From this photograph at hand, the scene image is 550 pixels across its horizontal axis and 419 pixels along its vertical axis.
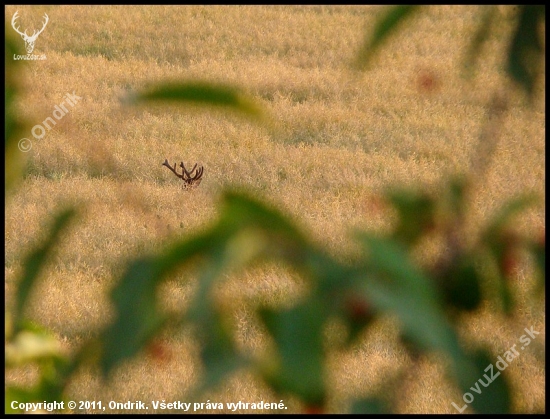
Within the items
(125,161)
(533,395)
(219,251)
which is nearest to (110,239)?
(125,161)

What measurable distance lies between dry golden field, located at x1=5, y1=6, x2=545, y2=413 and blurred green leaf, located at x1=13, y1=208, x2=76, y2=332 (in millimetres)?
152

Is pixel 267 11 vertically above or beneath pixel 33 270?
beneath

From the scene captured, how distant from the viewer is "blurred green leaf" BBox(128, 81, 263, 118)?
31.6 inches

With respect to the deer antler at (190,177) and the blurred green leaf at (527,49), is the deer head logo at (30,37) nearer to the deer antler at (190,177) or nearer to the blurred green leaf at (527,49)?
Result: the deer antler at (190,177)

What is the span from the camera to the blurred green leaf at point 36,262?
3.08 feet

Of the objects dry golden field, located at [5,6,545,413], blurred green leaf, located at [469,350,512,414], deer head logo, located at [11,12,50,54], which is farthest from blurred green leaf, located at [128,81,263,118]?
deer head logo, located at [11,12,50,54]

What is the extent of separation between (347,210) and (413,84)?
559cm

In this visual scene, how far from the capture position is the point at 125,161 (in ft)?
26.6

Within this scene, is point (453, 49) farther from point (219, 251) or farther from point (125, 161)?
point (219, 251)

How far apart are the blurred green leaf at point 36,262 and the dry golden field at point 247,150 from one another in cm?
15

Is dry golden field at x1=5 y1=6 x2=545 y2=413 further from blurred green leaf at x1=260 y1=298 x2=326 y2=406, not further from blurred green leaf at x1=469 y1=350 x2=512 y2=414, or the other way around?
blurred green leaf at x1=260 y1=298 x2=326 y2=406

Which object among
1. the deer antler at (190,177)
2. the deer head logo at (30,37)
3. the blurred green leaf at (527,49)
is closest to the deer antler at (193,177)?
the deer antler at (190,177)

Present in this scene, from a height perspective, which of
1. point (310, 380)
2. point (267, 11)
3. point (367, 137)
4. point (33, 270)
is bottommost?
point (267, 11)

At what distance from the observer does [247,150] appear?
8.60 metres
